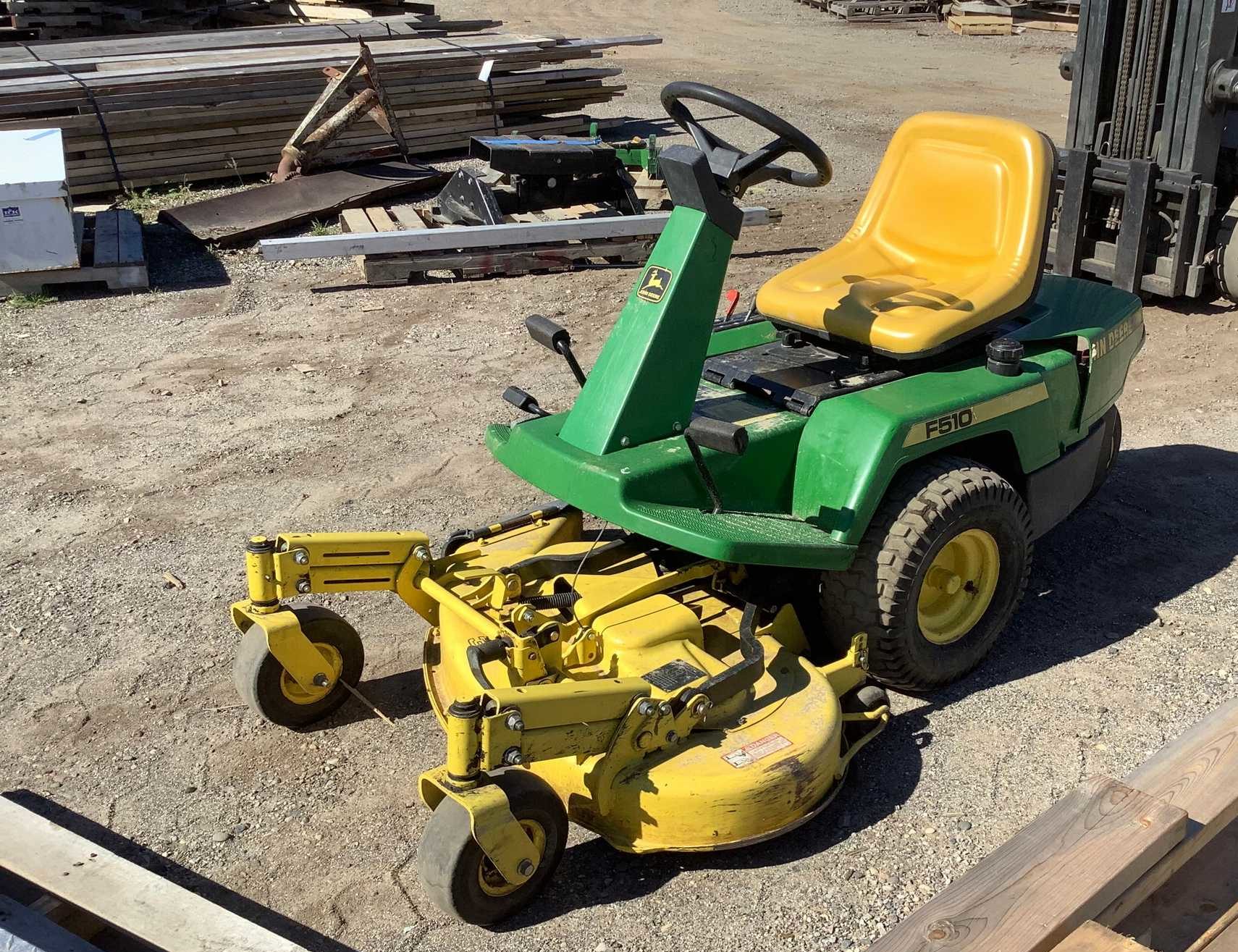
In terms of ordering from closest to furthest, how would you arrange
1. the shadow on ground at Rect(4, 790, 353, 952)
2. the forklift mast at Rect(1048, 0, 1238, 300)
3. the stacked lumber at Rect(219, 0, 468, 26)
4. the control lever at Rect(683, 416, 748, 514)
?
the shadow on ground at Rect(4, 790, 353, 952)
the control lever at Rect(683, 416, 748, 514)
the forklift mast at Rect(1048, 0, 1238, 300)
the stacked lumber at Rect(219, 0, 468, 26)

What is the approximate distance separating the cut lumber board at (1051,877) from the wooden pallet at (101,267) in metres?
7.28

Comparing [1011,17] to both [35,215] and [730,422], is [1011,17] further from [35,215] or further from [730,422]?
[730,422]

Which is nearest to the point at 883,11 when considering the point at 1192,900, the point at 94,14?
the point at 94,14

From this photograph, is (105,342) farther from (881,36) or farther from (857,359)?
(881,36)

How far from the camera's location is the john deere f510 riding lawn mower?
3145 millimetres

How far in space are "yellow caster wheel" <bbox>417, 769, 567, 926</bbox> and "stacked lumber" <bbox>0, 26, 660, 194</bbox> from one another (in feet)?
28.0

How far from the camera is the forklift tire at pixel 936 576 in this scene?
12.2 feet

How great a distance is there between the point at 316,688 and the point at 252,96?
26.7 ft

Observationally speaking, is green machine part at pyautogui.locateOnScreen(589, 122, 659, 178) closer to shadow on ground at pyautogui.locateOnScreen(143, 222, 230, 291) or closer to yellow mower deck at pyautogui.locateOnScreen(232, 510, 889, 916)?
shadow on ground at pyautogui.locateOnScreen(143, 222, 230, 291)

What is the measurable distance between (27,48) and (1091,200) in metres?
9.66

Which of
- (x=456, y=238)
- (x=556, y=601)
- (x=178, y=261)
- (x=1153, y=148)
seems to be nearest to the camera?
(x=556, y=601)

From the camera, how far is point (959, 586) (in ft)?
13.2

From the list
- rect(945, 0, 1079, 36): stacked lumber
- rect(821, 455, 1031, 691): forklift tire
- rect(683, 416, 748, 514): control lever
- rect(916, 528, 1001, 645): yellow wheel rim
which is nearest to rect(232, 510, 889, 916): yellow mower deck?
rect(821, 455, 1031, 691): forklift tire

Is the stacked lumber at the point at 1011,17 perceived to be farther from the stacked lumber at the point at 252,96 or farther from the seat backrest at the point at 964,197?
the seat backrest at the point at 964,197
